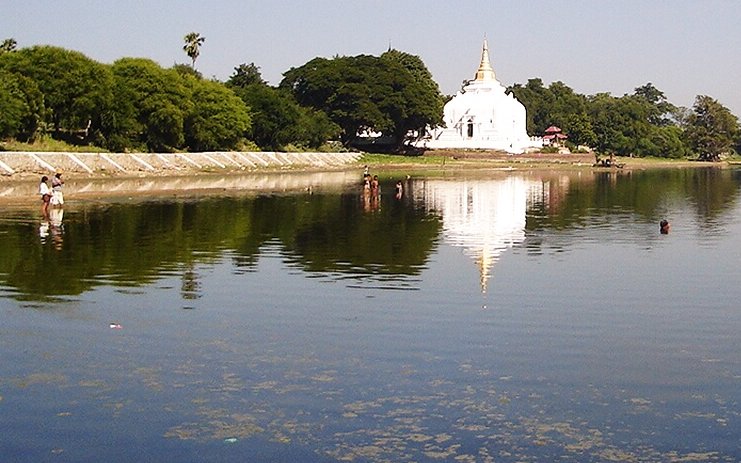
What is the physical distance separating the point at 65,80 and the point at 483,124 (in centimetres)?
6838

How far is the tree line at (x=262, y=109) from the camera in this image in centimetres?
6159

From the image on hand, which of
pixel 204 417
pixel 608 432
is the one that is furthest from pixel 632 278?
pixel 204 417

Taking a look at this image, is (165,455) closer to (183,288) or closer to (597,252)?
(183,288)

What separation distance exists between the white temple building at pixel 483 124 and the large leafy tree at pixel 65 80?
190 feet

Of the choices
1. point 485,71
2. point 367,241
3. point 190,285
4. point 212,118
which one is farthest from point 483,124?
point 190,285

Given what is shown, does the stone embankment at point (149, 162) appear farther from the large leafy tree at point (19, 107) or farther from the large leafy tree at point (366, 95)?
the large leafy tree at point (366, 95)

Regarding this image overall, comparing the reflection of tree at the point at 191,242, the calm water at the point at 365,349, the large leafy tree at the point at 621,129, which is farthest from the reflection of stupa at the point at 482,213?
the large leafy tree at the point at 621,129

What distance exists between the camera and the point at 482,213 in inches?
1425

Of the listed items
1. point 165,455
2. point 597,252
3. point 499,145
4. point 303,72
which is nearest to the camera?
Answer: point 165,455

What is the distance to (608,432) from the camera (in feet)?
29.9

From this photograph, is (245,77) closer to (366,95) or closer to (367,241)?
(366,95)

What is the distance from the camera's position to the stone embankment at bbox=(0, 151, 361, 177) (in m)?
49.4

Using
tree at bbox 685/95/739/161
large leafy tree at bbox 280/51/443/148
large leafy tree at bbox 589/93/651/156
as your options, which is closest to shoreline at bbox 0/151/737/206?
large leafy tree at bbox 280/51/443/148

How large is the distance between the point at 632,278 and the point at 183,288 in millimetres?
8403
